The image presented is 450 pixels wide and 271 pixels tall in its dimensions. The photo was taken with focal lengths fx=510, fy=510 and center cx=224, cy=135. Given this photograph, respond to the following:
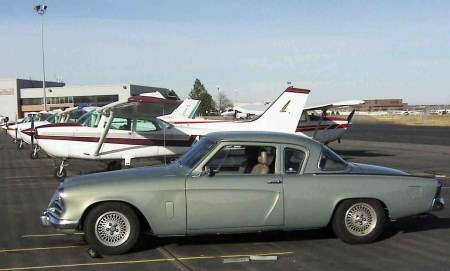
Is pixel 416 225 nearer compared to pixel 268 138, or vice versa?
pixel 268 138

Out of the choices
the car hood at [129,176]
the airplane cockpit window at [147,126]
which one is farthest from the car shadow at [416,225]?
the airplane cockpit window at [147,126]

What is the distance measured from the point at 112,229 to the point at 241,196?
1.62m

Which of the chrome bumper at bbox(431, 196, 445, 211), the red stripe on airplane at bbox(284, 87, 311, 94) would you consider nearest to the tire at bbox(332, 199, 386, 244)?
the chrome bumper at bbox(431, 196, 445, 211)

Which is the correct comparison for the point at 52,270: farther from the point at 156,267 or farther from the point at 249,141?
the point at 249,141

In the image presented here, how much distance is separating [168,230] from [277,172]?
1.57 m

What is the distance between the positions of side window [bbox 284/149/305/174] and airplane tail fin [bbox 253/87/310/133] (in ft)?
33.6

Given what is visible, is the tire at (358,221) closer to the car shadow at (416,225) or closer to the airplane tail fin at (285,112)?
the car shadow at (416,225)

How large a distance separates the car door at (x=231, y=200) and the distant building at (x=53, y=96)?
93724mm

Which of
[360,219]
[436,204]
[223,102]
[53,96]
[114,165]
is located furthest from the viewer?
[223,102]

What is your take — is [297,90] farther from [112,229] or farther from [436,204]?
[112,229]

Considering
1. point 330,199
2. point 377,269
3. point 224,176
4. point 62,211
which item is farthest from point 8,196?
point 377,269

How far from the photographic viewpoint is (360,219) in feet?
21.8

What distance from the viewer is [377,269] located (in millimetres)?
5578

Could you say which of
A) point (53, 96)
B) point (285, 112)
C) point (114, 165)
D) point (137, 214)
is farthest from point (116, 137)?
point (53, 96)
